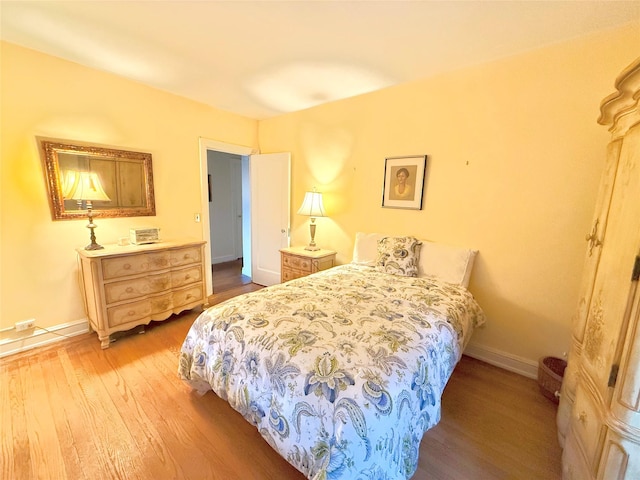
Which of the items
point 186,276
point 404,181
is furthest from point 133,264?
point 404,181

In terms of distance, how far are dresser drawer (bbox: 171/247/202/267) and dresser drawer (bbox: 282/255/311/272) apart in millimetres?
1013

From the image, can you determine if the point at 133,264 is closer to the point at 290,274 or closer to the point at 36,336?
the point at 36,336

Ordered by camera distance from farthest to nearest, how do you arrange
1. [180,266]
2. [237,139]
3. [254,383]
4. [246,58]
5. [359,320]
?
[237,139]
[180,266]
[246,58]
[359,320]
[254,383]

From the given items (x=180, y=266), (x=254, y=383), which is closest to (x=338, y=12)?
(x=254, y=383)

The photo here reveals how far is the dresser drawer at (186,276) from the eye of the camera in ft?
9.20

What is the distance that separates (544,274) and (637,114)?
1336 millimetres

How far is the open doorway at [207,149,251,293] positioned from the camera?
4.71 meters

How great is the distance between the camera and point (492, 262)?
89.8 inches

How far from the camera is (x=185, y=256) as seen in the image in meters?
2.87

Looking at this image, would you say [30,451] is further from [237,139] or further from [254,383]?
[237,139]

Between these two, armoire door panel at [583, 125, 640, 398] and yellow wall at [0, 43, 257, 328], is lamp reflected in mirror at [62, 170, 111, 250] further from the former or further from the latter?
armoire door panel at [583, 125, 640, 398]

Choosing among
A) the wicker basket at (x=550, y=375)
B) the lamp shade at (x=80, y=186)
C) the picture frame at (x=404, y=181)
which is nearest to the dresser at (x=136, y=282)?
the lamp shade at (x=80, y=186)

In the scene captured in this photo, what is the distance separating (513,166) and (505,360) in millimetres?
1667

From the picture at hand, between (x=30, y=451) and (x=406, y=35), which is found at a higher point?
(x=406, y=35)
